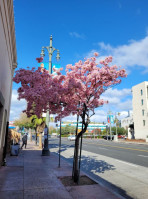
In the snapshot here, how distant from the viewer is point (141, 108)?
50.4 meters

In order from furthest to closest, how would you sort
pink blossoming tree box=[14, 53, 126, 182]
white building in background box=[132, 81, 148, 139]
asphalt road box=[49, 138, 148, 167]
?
1. white building in background box=[132, 81, 148, 139]
2. asphalt road box=[49, 138, 148, 167]
3. pink blossoming tree box=[14, 53, 126, 182]

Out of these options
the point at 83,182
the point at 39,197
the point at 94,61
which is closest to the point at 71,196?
Result: the point at 39,197

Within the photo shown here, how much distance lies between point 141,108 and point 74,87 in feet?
158

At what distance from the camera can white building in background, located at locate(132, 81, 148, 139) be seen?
159ft

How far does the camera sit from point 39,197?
4934 millimetres

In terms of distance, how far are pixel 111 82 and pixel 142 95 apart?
46.6m

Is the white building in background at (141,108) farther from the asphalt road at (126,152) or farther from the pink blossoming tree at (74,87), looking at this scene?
the pink blossoming tree at (74,87)

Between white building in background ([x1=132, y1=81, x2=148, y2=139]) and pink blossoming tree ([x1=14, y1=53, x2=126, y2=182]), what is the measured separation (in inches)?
1782

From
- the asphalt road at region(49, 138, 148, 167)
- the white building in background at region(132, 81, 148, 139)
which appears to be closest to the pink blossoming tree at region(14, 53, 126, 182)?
the asphalt road at region(49, 138, 148, 167)

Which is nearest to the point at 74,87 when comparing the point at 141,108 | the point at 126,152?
the point at 126,152

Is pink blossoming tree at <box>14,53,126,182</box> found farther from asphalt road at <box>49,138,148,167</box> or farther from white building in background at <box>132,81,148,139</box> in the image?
white building in background at <box>132,81,148,139</box>

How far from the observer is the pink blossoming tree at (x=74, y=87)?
6602 millimetres

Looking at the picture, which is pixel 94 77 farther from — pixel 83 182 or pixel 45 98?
pixel 83 182

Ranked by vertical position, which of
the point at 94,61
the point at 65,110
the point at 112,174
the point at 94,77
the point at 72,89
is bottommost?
the point at 112,174
